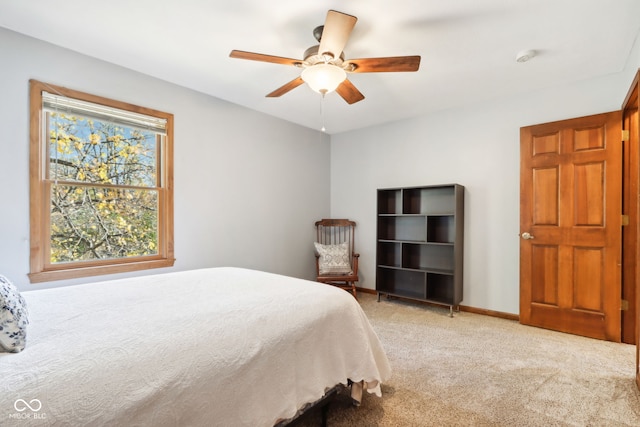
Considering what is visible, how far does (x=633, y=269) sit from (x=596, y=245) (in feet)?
1.02

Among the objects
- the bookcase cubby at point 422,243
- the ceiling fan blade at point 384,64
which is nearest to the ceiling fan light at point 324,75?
the ceiling fan blade at point 384,64

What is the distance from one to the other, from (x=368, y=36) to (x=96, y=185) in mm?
2537

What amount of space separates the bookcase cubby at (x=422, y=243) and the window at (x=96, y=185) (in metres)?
2.67

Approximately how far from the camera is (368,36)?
2.21 m

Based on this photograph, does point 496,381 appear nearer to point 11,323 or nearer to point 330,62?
point 330,62

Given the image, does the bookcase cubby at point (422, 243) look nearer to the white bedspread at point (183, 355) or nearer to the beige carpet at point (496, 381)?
the beige carpet at point (496, 381)

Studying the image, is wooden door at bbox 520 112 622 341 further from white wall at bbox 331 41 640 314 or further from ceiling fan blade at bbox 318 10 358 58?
ceiling fan blade at bbox 318 10 358 58

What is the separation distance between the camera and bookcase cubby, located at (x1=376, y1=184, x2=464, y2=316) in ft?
11.7

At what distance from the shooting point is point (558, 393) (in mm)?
1945

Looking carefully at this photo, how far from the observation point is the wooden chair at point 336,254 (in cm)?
397

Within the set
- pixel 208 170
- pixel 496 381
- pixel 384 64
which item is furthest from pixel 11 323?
pixel 496 381

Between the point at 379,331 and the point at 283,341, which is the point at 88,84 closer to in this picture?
the point at 283,341

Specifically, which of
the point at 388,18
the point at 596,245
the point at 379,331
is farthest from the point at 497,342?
the point at 388,18

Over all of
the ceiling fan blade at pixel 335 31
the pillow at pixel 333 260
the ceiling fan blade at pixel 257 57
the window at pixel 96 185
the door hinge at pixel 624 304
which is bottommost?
the door hinge at pixel 624 304
